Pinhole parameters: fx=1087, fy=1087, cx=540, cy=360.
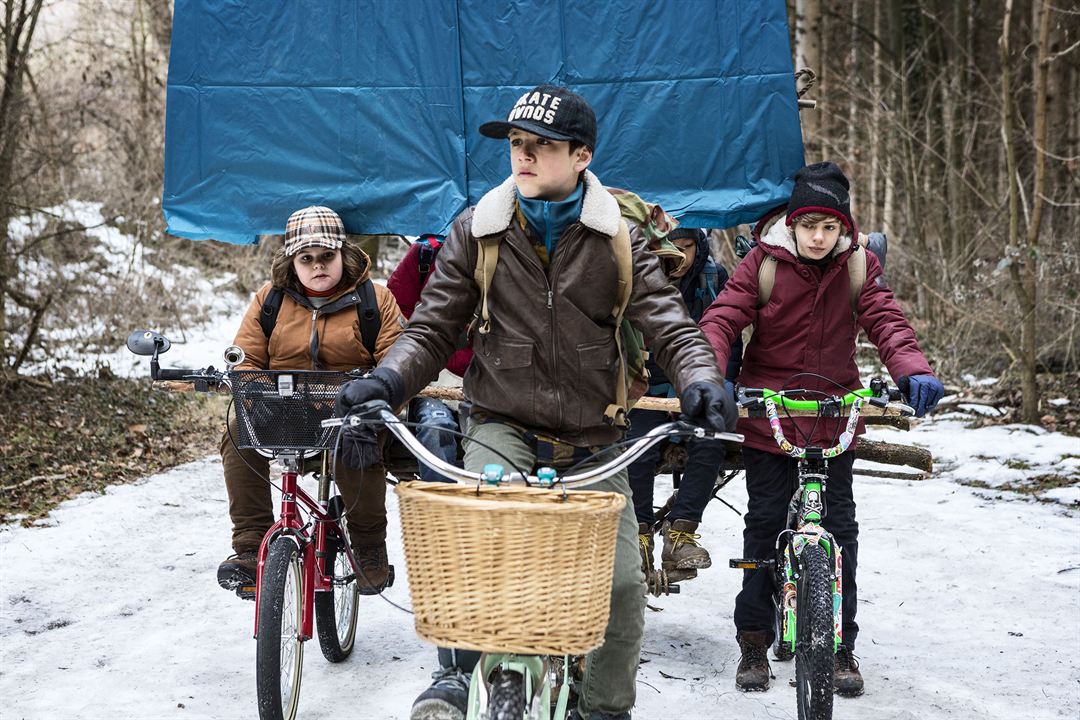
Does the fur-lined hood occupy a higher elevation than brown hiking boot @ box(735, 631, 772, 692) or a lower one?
higher

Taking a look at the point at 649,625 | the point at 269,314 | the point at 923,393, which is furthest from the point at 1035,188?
the point at 269,314

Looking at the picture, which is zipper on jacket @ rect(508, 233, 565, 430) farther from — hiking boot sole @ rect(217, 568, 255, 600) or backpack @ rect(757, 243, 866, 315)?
hiking boot sole @ rect(217, 568, 255, 600)

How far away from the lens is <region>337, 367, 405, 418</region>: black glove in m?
3.09

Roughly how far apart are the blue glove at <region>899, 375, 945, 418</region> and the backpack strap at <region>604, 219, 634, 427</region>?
124 cm

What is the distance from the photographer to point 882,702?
16.1 feet

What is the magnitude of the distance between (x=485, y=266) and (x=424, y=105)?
3224 millimetres

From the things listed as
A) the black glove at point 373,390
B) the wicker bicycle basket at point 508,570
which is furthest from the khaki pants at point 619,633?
the wicker bicycle basket at point 508,570

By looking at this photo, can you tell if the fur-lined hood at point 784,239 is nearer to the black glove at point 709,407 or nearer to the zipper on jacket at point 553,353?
the zipper on jacket at point 553,353

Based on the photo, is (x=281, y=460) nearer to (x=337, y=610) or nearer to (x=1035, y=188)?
(x=337, y=610)

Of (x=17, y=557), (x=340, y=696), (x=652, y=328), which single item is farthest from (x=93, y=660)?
(x=652, y=328)

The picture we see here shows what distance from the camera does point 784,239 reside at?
198 inches

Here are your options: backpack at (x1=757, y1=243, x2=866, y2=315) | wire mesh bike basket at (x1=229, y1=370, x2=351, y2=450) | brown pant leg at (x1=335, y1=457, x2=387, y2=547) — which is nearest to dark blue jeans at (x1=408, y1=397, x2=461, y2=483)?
brown pant leg at (x1=335, y1=457, x2=387, y2=547)

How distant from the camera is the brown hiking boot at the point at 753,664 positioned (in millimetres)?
5031

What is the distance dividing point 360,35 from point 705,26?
205 centimetres
